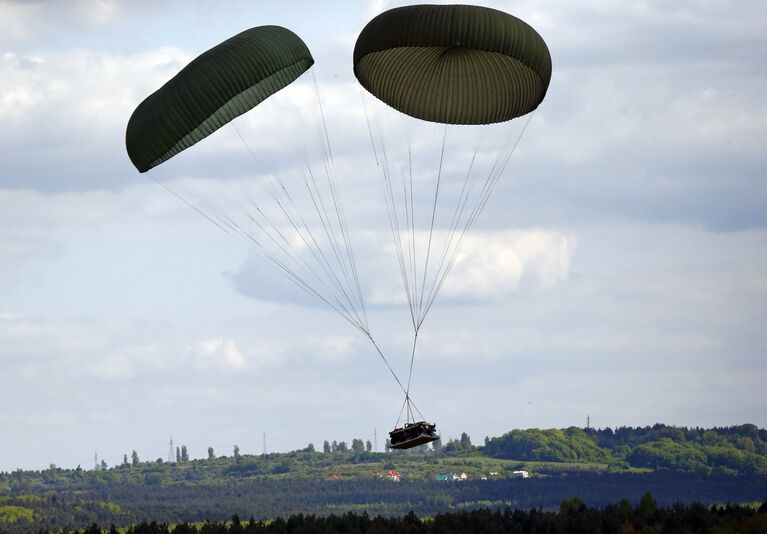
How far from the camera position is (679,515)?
7188cm

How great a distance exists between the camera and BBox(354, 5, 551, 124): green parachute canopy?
3909cm

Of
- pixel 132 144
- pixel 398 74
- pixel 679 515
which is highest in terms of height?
pixel 398 74

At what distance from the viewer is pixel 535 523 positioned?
75750 mm

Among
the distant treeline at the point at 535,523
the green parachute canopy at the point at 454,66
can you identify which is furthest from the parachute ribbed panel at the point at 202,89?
the distant treeline at the point at 535,523

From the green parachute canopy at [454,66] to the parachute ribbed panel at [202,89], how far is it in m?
3.07

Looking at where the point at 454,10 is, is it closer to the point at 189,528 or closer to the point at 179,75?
the point at 179,75

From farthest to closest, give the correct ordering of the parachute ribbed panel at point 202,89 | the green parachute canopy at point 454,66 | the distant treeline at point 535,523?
the distant treeline at point 535,523, the parachute ribbed panel at point 202,89, the green parachute canopy at point 454,66

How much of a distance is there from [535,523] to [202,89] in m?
44.9

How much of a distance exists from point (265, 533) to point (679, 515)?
24.0m

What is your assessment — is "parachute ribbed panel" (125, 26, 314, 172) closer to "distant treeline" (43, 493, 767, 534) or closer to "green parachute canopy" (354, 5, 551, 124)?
"green parachute canopy" (354, 5, 551, 124)

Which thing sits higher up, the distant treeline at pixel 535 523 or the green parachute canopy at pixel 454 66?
the green parachute canopy at pixel 454 66

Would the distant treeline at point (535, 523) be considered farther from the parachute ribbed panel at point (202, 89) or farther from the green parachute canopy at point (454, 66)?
the green parachute canopy at point (454, 66)

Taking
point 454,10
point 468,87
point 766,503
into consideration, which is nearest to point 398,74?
point 468,87

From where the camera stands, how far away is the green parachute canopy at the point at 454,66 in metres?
39.1
